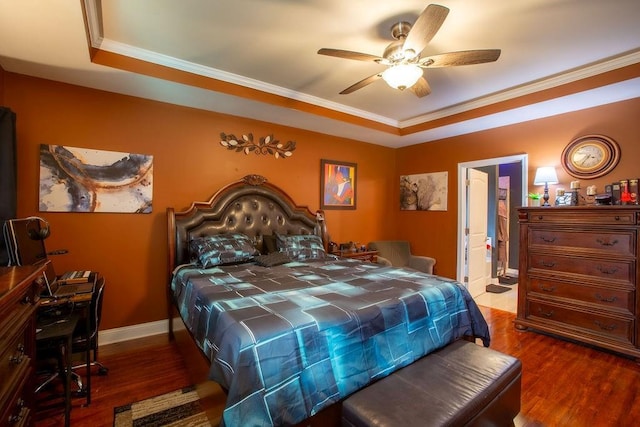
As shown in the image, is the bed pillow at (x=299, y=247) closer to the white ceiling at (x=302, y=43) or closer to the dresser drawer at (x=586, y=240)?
the white ceiling at (x=302, y=43)

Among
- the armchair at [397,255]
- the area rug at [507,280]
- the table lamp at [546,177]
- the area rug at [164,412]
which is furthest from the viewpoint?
the area rug at [507,280]

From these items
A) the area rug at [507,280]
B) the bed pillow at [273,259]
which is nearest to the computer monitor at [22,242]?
the bed pillow at [273,259]

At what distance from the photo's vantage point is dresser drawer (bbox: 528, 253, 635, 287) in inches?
105

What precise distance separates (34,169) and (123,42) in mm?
1372

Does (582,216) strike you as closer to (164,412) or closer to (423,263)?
(423,263)

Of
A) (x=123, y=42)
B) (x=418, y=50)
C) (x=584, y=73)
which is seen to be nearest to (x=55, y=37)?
(x=123, y=42)

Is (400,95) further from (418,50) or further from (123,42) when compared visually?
(123,42)

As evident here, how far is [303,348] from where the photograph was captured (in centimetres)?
138

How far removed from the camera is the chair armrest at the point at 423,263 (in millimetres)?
4141

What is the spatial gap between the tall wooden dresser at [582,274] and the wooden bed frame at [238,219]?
2447 millimetres

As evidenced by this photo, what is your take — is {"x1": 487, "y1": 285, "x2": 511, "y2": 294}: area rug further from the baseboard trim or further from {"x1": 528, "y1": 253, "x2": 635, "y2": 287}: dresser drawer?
the baseboard trim

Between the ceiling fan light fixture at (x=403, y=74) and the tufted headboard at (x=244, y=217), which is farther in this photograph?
the tufted headboard at (x=244, y=217)

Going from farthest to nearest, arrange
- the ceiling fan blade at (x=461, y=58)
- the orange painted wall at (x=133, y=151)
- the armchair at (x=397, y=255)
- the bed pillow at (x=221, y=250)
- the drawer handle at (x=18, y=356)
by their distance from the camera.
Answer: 1. the armchair at (x=397, y=255)
2. the bed pillow at (x=221, y=250)
3. the orange painted wall at (x=133, y=151)
4. the ceiling fan blade at (x=461, y=58)
5. the drawer handle at (x=18, y=356)

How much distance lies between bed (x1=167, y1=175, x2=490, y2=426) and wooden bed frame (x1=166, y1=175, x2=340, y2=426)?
2cm
